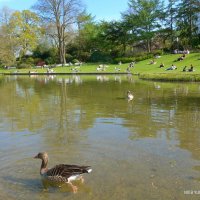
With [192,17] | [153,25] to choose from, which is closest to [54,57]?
[153,25]

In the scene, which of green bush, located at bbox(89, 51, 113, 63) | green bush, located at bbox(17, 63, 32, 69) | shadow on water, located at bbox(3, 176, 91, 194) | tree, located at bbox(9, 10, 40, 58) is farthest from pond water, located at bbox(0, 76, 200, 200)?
tree, located at bbox(9, 10, 40, 58)

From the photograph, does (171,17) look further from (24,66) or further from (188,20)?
(24,66)

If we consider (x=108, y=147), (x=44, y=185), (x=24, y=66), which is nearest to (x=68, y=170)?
(x=44, y=185)

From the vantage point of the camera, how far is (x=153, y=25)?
241ft

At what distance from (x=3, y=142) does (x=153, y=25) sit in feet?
216

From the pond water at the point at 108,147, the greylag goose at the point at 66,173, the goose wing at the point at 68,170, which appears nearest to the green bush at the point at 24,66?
the pond water at the point at 108,147

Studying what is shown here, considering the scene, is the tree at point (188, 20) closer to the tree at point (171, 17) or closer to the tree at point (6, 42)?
the tree at point (171, 17)

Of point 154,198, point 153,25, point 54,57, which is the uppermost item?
point 153,25

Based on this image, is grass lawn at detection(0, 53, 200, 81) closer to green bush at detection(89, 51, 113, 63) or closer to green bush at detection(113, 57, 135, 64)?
green bush at detection(113, 57, 135, 64)

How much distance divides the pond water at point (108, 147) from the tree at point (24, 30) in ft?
220

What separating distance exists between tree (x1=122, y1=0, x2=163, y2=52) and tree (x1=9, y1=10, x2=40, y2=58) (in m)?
24.7

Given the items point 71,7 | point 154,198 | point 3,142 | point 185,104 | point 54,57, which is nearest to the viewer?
point 154,198

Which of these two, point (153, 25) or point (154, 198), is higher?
point (153, 25)

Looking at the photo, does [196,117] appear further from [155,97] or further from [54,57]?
[54,57]
